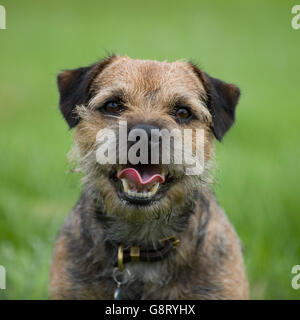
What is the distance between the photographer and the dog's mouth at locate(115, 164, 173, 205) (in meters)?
3.73

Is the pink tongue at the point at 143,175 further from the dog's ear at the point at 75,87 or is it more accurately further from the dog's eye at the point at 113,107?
the dog's ear at the point at 75,87

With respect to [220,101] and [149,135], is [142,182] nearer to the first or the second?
[149,135]

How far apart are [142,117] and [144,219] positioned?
66 cm

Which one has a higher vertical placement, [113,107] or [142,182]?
[113,107]

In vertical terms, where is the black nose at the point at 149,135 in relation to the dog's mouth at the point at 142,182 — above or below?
above

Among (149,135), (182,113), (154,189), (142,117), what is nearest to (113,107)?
(142,117)

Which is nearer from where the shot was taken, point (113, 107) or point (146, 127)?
point (146, 127)

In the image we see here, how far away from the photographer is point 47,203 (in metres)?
6.92

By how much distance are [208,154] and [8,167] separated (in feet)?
12.7

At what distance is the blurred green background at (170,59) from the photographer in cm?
586

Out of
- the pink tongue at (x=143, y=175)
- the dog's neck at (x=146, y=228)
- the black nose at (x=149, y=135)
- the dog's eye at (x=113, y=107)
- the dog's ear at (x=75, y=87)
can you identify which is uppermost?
the dog's ear at (x=75, y=87)

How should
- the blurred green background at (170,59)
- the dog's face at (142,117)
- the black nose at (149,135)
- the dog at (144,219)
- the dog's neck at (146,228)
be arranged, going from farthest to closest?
the blurred green background at (170,59) → the dog's neck at (146,228) → the dog at (144,219) → the dog's face at (142,117) → the black nose at (149,135)

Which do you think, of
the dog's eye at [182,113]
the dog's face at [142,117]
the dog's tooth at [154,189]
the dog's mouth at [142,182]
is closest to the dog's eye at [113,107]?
the dog's face at [142,117]

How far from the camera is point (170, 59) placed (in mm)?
9445
